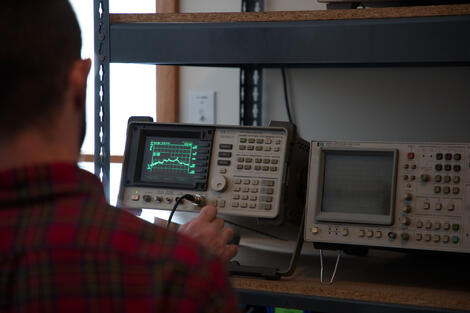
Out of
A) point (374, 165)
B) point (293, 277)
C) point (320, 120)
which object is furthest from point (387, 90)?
point (293, 277)

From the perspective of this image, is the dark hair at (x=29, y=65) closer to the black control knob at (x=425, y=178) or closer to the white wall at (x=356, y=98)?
the black control knob at (x=425, y=178)

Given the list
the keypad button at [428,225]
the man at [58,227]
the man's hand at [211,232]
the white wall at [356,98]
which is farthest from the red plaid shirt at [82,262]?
the white wall at [356,98]

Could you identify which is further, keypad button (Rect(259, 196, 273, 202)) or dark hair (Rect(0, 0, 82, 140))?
keypad button (Rect(259, 196, 273, 202))

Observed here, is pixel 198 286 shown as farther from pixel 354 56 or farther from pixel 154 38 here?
pixel 154 38

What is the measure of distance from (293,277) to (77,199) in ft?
2.41

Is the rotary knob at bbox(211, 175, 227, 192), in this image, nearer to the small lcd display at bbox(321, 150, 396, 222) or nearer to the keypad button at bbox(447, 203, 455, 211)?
the small lcd display at bbox(321, 150, 396, 222)

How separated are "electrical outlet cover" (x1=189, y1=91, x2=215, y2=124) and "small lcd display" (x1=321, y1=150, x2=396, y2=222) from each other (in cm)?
73

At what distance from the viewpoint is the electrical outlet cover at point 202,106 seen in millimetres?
1945

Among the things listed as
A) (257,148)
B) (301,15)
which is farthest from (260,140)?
(301,15)

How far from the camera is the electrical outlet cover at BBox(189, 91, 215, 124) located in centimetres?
195

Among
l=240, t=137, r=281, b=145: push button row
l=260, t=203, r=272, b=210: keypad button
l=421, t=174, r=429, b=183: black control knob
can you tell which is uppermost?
l=240, t=137, r=281, b=145: push button row

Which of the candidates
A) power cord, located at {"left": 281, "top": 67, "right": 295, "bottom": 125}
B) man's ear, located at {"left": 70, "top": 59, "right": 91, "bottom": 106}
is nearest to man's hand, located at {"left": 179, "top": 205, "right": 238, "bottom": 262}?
man's ear, located at {"left": 70, "top": 59, "right": 91, "bottom": 106}

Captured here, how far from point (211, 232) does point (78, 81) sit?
59 cm

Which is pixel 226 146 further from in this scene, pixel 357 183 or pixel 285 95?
pixel 285 95
